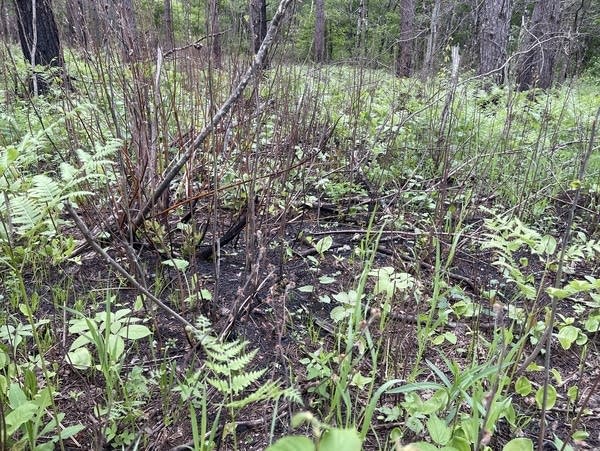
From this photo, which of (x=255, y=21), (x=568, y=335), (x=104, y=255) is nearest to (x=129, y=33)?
(x=255, y=21)

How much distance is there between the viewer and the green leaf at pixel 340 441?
1.51ft

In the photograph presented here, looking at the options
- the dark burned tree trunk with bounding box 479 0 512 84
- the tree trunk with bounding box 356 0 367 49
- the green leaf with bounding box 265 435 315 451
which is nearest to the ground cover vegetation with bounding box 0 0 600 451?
the green leaf with bounding box 265 435 315 451

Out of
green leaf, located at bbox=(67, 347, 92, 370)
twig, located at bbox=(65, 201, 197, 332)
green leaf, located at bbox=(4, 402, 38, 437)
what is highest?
twig, located at bbox=(65, 201, 197, 332)

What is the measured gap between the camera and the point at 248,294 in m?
1.50

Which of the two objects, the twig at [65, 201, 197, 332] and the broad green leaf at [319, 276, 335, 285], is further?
the broad green leaf at [319, 276, 335, 285]

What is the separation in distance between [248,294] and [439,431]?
0.70 metres

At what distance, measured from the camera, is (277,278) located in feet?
5.73

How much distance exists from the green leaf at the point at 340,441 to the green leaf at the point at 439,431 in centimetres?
66

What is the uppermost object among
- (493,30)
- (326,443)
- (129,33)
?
(493,30)

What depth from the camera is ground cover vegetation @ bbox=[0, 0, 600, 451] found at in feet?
3.53

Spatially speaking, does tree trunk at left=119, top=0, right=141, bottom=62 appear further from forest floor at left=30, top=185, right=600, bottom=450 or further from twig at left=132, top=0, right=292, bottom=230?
forest floor at left=30, top=185, right=600, bottom=450

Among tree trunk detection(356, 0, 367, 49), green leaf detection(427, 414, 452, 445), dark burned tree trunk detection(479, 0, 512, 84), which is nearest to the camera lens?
green leaf detection(427, 414, 452, 445)

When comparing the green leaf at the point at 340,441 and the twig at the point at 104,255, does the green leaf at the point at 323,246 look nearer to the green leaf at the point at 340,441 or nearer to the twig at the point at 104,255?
the twig at the point at 104,255

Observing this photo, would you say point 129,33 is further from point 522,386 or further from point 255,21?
point 522,386
